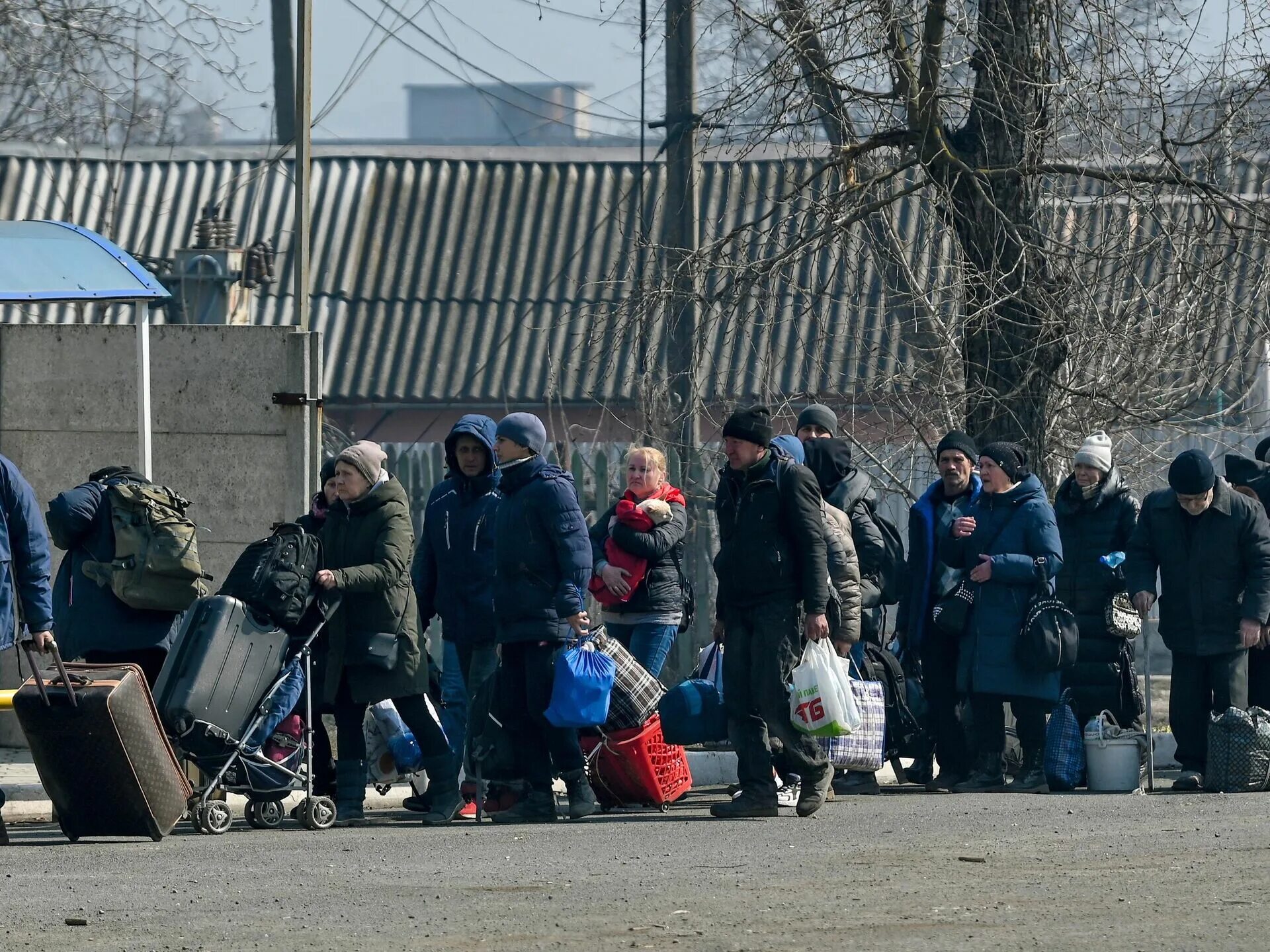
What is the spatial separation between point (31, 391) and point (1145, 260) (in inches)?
252

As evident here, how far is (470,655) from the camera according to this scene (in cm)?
977

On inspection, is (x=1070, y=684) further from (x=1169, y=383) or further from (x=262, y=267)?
(x=262, y=267)

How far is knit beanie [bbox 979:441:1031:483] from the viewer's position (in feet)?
34.1

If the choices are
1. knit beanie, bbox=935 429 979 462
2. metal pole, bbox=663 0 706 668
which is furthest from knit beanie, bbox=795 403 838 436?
metal pole, bbox=663 0 706 668

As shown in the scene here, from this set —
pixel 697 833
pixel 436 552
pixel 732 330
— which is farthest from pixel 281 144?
pixel 697 833

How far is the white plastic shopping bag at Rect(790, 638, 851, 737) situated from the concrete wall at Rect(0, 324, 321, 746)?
3160 mm

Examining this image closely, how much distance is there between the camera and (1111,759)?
10.4 m

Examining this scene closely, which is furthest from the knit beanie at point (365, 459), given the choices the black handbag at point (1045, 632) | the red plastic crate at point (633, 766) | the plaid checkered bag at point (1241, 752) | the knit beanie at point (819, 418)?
the plaid checkered bag at point (1241, 752)

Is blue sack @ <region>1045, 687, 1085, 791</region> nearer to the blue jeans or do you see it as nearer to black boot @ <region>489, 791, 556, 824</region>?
the blue jeans

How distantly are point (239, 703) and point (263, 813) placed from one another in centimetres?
59

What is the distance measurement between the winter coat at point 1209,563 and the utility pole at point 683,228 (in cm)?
316

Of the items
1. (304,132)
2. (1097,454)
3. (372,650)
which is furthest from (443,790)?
(304,132)

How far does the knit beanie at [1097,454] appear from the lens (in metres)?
10.6

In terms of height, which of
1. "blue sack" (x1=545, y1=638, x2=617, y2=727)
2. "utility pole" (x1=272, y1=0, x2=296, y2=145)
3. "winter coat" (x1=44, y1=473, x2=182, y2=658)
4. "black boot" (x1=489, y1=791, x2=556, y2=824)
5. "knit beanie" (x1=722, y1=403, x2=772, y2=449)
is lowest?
"black boot" (x1=489, y1=791, x2=556, y2=824)
